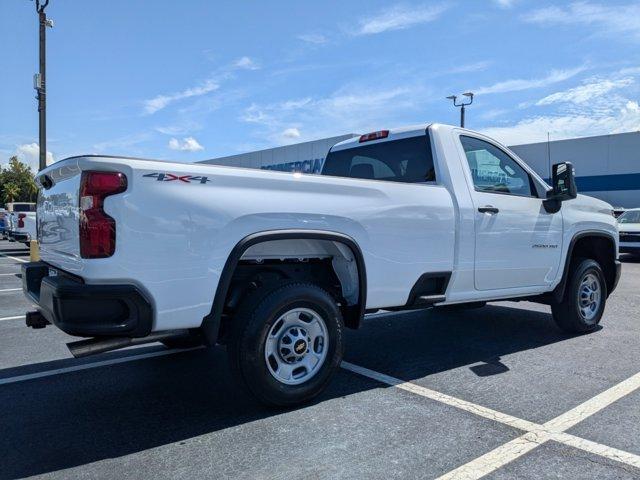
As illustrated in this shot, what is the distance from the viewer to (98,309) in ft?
10.2

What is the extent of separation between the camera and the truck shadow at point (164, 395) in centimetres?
330

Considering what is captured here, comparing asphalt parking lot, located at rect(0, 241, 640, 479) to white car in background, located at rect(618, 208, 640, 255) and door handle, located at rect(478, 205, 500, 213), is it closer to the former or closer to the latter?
door handle, located at rect(478, 205, 500, 213)

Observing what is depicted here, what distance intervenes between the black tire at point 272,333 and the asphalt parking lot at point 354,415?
0.55 feet

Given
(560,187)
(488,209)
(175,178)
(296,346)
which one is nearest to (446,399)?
(296,346)

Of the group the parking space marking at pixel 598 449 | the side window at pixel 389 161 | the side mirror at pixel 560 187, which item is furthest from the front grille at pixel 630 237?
the parking space marking at pixel 598 449

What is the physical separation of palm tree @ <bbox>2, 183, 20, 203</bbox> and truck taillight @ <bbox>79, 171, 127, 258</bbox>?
3053 inches

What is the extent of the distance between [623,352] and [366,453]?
3.52 m

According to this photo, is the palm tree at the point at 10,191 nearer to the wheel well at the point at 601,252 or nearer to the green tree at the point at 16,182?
the green tree at the point at 16,182

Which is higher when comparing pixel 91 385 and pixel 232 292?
pixel 232 292

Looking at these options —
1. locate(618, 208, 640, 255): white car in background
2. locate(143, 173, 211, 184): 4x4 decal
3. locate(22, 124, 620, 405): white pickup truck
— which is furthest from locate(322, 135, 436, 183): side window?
locate(618, 208, 640, 255): white car in background

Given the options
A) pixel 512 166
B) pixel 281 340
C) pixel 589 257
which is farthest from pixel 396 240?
pixel 589 257

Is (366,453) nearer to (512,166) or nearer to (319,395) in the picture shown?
(319,395)

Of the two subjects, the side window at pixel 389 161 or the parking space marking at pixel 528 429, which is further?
the side window at pixel 389 161

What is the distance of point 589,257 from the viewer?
647cm
